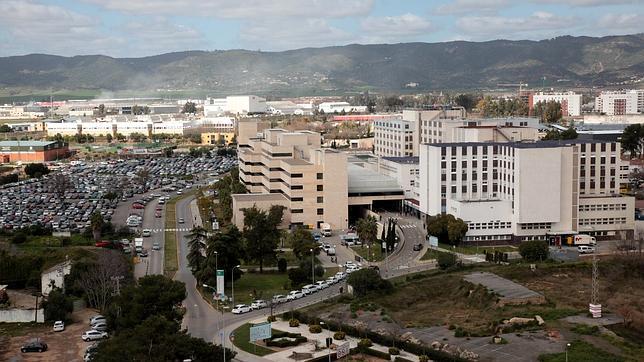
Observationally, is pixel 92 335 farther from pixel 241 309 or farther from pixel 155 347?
pixel 155 347

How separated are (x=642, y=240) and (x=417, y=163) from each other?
13.0m

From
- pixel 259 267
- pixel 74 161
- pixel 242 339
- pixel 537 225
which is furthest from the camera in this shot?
pixel 74 161

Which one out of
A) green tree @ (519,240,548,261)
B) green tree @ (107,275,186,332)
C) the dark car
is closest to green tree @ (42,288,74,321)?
the dark car

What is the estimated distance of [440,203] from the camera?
3722cm

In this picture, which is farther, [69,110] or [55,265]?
[69,110]

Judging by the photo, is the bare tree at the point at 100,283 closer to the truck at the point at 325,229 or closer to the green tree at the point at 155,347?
the green tree at the point at 155,347

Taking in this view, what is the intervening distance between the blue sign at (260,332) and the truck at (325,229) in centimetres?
1582

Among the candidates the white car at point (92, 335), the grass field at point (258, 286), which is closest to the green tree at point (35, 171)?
the grass field at point (258, 286)

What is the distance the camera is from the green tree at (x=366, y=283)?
86.1 feet

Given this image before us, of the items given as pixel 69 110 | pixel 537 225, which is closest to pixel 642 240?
pixel 537 225

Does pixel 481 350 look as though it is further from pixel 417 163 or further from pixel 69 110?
pixel 69 110

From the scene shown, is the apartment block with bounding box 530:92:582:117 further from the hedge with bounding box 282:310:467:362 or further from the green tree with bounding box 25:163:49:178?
the hedge with bounding box 282:310:467:362

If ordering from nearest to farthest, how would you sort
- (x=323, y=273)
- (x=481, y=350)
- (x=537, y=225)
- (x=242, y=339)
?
1. (x=481, y=350)
2. (x=242, y=339)
3. (x=323, y=273)
4. (x=537, y=225)

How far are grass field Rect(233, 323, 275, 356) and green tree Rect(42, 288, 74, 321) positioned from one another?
18.5ft
